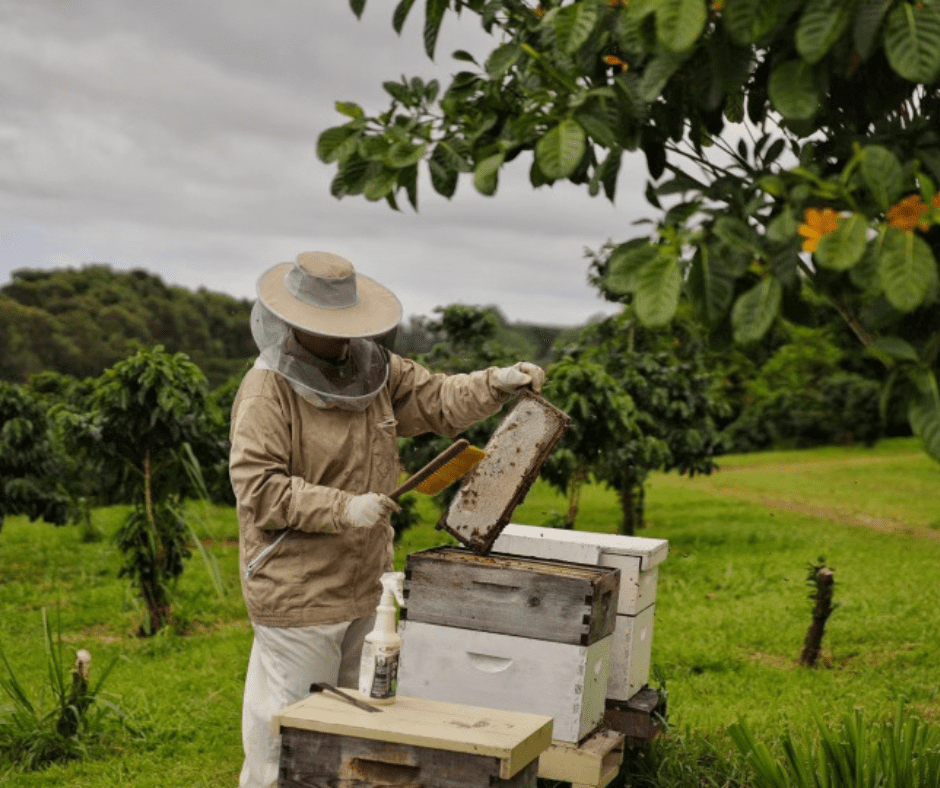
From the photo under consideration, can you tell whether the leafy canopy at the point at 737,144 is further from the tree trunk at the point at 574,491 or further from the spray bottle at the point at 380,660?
the tree trunk at the point at 574,491

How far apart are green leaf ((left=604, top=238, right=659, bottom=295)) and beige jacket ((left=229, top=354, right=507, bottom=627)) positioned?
180 centimetres

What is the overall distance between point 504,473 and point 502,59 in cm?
175

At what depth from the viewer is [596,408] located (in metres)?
9.25

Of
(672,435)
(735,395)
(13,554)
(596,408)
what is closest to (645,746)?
(596,408)

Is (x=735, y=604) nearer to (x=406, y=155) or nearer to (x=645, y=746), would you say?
(x=645, y=746)

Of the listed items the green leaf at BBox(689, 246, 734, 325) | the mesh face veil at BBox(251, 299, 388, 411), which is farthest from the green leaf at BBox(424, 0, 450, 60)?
the mesh face veil at BBox(251, 299, 388, 411)

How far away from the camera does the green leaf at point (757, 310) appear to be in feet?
6.25

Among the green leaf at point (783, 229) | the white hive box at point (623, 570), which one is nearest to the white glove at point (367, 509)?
the white hive box at point (623, 570)

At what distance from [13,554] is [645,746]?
29.1 feet

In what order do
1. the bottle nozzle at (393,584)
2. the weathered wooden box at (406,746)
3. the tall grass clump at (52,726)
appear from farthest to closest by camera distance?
the tall grass clump at (52,726) → the bottle nozzle at (393,584) → the weathered wooden box at (406,746)

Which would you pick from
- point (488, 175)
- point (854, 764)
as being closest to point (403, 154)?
point (488, 175)

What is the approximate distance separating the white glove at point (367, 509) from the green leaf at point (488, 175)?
58.4 inches

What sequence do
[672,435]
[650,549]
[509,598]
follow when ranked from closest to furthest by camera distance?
[509,598]
[650,549]
[672,435]

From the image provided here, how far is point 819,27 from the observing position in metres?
1.88
